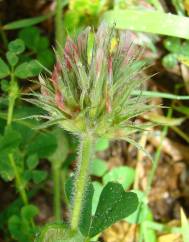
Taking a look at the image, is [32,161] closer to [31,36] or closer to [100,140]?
[100,140]

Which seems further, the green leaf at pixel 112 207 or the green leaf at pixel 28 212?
the green leaf at pixel 28 212

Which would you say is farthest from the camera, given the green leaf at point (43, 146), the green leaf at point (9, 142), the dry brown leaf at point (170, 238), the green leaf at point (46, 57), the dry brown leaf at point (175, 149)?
the dry brown leaf at point (175, 149)

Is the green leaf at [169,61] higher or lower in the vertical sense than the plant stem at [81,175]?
higher

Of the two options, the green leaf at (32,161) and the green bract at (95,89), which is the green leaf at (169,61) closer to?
the green leaf at (32,161)

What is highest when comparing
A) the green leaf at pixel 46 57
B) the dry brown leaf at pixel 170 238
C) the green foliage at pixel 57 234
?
the green leaf at pixel 46 57

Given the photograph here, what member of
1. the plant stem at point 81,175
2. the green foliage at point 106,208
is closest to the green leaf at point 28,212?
the green foliage at point 106,208

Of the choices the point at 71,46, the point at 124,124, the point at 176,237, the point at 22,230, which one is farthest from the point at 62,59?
the point at 176,237

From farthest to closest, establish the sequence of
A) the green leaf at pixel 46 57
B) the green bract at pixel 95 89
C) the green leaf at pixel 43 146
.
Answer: the green leaf at pixel 46 57
the green leaf at pixel 43 146
the green bract at pixel 95 89
